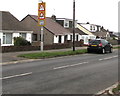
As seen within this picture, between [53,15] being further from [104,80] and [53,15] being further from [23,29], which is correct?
[104,80]

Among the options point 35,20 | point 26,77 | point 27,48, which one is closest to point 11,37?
point 27,48

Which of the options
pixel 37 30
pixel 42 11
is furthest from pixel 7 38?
pixel 42 11

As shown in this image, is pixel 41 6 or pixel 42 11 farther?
pixel 42 11

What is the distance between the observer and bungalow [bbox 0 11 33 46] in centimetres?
3144

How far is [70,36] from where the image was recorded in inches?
1906

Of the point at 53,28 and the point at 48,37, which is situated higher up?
the point at 53,28

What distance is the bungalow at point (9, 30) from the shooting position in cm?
3144

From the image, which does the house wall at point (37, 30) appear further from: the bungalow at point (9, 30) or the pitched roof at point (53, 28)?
the bungalow at point (9, 30)

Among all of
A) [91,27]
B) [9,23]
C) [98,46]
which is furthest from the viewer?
[91,27]

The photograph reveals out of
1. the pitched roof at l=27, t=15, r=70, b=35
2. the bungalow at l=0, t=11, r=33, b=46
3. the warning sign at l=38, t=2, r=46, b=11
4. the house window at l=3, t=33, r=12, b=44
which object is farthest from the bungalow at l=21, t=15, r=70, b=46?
the warning sign at l=38, t=2, r=46, b=11

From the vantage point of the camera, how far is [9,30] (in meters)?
31.6

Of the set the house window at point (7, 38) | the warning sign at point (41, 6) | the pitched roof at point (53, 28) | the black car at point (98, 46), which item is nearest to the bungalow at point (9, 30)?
the house window at point (7, 38)

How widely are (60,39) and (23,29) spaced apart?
Result: 11181 mm

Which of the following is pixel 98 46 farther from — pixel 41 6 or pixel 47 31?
pixel 47 31
